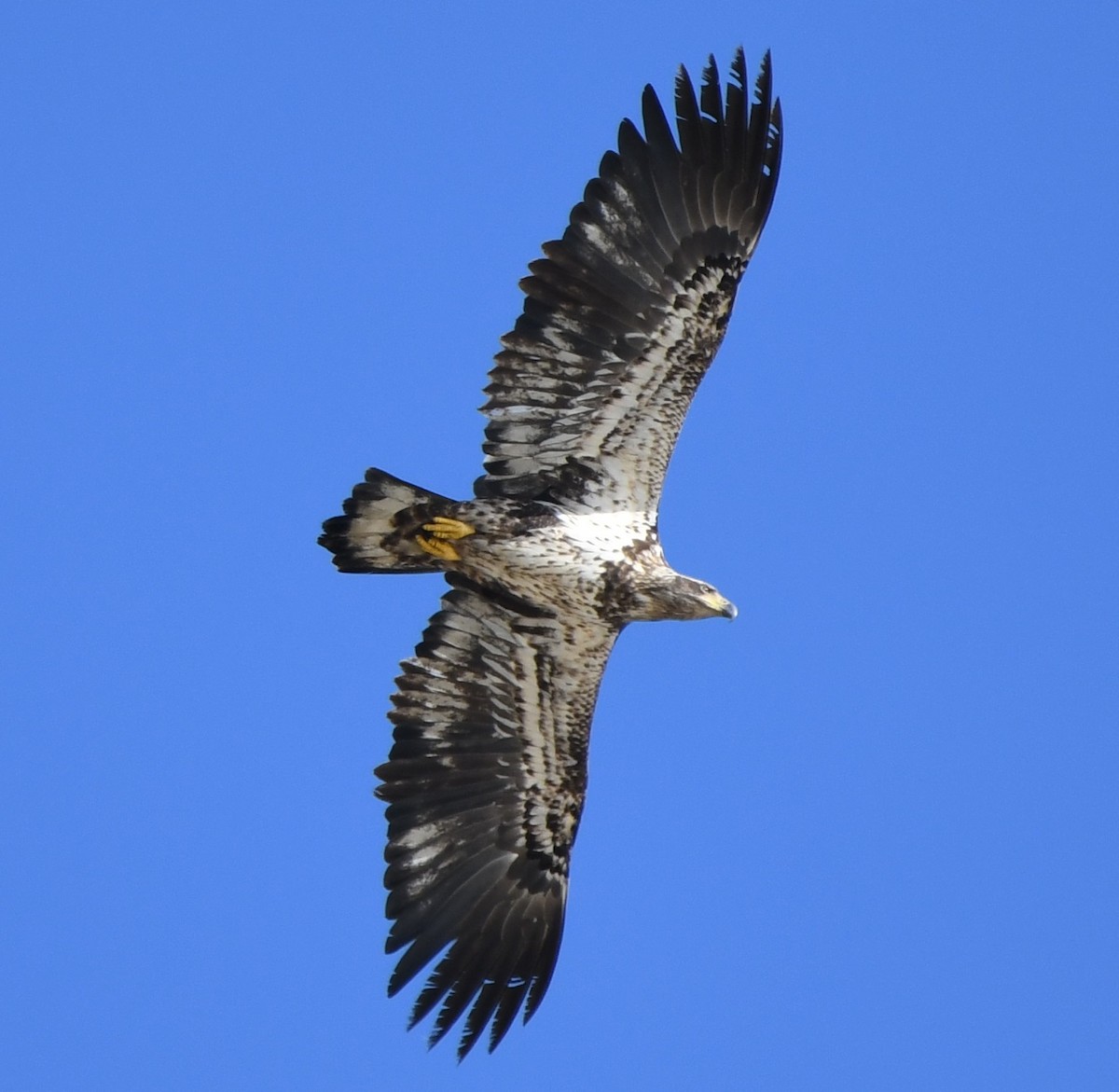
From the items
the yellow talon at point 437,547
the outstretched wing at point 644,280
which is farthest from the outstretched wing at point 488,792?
the outstretched wing at point 644,280

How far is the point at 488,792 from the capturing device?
43.5 ft

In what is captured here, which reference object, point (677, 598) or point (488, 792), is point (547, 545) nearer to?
point (677, 598)

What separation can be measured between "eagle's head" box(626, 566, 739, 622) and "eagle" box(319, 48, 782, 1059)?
0.01m

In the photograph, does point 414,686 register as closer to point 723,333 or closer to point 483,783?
point 483,783

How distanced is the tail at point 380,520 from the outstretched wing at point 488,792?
0.63 m

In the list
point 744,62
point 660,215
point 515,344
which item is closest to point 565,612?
point 515,344

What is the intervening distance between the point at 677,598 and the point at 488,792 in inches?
76.3

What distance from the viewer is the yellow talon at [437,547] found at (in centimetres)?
1265

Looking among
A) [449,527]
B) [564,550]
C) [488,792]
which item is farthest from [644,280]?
[488,792]

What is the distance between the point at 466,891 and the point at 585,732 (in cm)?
130

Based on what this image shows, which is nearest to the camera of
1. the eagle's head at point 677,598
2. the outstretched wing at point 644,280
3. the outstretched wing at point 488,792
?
the outstretched wing at point 644,280

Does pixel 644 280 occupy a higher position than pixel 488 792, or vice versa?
pixel 644 280

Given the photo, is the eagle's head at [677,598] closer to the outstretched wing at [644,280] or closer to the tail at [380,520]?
the outstretched wing at [644,280]

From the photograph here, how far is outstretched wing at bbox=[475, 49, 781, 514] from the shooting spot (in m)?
12.3
